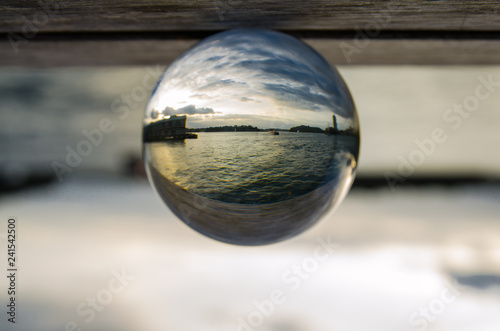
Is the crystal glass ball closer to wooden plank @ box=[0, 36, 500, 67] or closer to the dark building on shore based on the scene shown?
the dark building on shore

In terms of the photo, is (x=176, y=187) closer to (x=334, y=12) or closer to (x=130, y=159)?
(x=334, y=12)

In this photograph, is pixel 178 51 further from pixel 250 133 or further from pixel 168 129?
pixel 250 133

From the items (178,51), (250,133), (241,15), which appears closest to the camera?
(250,133)

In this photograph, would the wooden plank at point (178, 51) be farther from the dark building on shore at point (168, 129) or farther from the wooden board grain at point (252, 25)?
the dark building on shore at point (168, 129)

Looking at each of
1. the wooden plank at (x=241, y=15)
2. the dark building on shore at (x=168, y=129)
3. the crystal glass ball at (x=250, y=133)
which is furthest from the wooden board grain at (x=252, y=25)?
A: the dark building on shore at (x=168, y=129)

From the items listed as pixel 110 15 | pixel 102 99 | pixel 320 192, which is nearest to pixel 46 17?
pixel 110 15

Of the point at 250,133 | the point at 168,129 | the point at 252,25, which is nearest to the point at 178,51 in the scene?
the point at 252,25

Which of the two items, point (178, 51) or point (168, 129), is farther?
point (178, 51)
